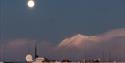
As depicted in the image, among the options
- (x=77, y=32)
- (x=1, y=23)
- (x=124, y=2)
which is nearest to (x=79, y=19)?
(x=77, y=32)

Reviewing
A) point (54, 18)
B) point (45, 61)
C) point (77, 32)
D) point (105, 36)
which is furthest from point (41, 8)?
point (45, 61)

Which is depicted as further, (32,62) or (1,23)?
(1,23)

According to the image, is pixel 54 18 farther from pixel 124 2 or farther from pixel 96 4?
pixel 124 2

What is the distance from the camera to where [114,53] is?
977 cm

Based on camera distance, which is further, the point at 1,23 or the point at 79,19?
the point at 79,19

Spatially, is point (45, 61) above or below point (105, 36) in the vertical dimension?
below

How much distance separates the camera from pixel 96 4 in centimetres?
Result: 1049

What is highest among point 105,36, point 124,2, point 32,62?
point 124,2

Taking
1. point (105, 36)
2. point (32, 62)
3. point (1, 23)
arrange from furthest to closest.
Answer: point (105, 36), point (1, 23), point (32, 62)

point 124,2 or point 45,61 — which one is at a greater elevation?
point 124,2

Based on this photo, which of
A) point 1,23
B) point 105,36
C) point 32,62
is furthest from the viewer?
point 105,36

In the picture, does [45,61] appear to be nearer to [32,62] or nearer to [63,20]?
[32,62]

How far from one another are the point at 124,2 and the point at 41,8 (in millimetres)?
2530

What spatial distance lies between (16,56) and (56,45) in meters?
1.76
